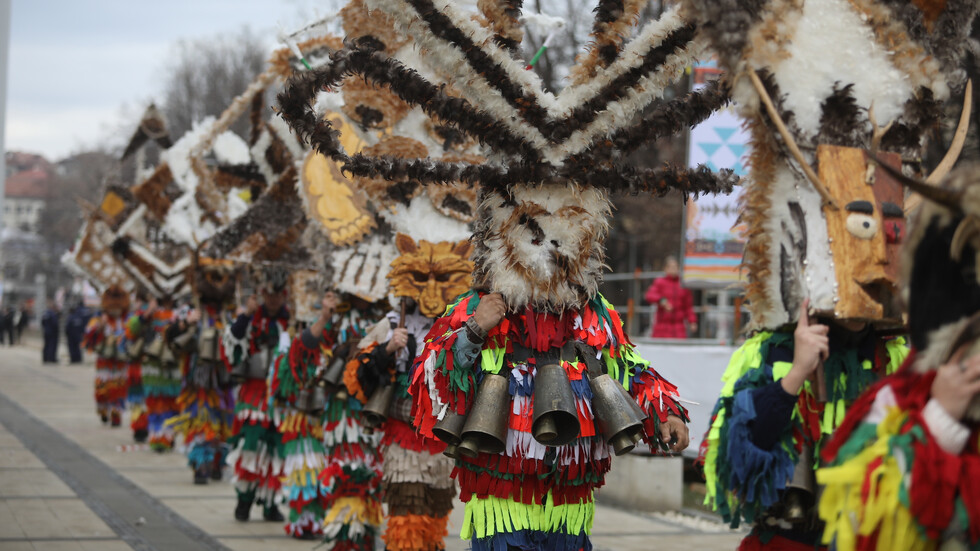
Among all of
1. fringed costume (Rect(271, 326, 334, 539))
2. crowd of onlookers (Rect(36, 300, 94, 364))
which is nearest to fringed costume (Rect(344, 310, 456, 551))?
fringed costume (Rect(271, 326, 334, 539))

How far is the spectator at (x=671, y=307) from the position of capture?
12641 millimetres

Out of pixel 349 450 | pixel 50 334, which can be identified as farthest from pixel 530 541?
pixel 50 334

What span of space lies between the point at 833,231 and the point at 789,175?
257mm

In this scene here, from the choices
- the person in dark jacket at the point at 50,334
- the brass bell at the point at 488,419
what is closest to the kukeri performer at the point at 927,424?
the brass bell at the point at 488,419

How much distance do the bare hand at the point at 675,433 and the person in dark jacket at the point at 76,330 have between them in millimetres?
31361

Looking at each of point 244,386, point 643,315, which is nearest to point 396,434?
point 244,386

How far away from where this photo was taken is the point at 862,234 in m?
3.19

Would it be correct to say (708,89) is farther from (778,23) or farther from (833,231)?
(833,231)

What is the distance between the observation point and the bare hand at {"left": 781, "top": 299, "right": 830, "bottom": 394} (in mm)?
3180

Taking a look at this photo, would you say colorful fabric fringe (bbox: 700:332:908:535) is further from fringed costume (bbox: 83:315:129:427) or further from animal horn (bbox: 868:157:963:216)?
fringed costume (bbox: 83:315:129:427)

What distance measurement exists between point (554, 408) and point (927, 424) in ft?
5.76

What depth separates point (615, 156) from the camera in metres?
4.06

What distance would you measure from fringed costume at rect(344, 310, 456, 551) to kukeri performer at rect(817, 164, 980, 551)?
148 inches

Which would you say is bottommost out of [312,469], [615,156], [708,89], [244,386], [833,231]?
[312,469]
